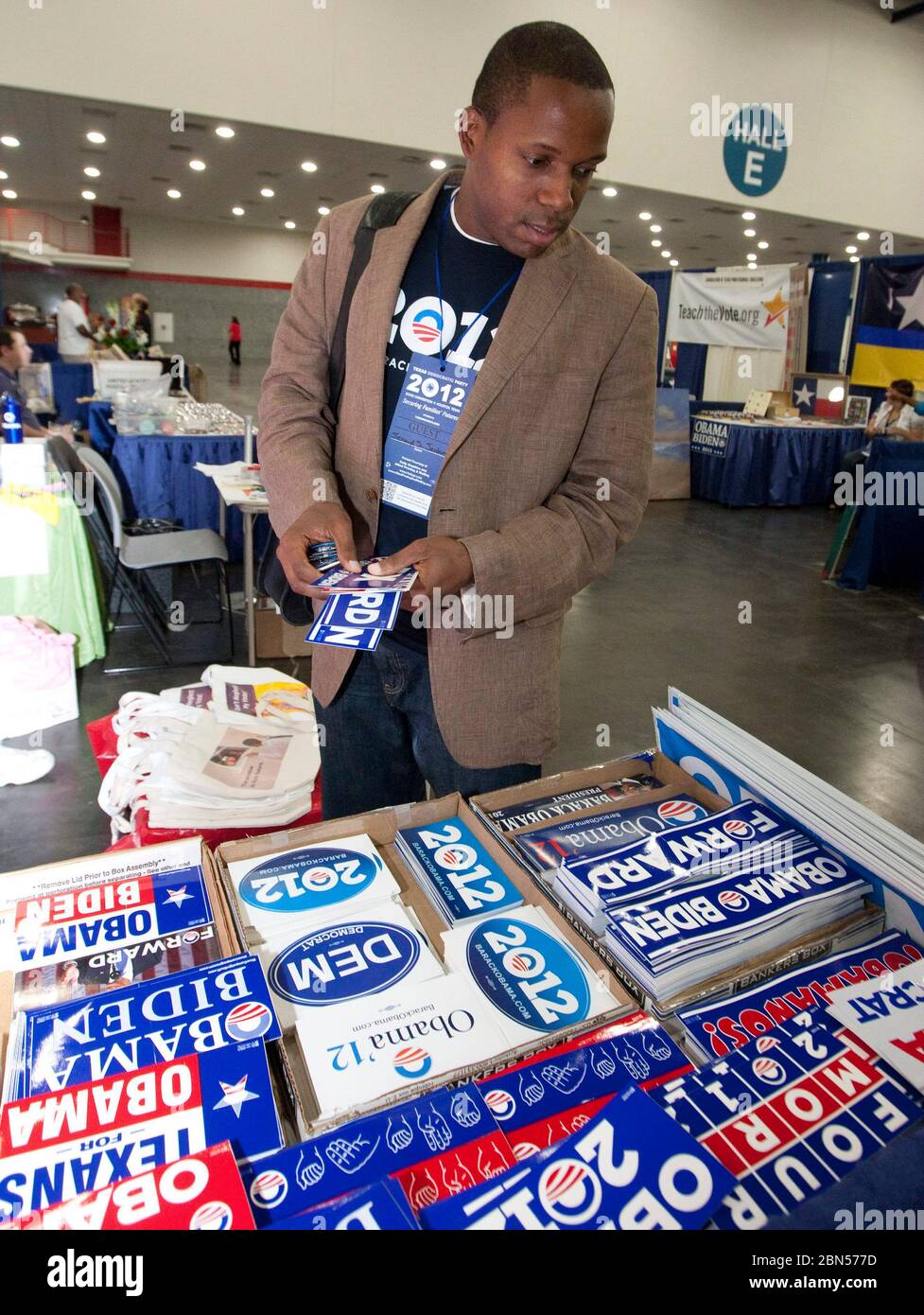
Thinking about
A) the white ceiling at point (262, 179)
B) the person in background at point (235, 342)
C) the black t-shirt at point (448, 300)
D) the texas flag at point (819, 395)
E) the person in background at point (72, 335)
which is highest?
the white ceiling at point (262, 179)

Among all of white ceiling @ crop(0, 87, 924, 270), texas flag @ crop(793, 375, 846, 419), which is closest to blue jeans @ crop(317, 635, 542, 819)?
white ceiling @ crop(0, 87, 924, 270)

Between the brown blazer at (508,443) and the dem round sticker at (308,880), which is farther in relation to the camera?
the brown blazer at (508,443)

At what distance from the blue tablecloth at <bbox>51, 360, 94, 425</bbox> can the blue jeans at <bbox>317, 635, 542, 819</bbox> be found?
31.0ft

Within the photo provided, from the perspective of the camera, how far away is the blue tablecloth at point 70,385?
937cm

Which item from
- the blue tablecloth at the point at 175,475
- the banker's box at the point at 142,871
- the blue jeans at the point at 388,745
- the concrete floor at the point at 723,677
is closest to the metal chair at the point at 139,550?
the concrete floor at the point at 723,677

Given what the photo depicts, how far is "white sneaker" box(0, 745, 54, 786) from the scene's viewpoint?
295cm

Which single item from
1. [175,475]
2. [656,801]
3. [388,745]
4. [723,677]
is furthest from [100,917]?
[175,475]

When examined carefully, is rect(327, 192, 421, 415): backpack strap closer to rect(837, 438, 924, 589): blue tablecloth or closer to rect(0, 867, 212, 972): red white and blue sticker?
rect(0, 867, 212, 972): red white and blue sticker

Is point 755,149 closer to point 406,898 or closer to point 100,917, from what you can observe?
point 406,898

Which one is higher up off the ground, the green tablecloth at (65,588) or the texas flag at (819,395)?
the texas flag at (819,395)

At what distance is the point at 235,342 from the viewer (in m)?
22.1

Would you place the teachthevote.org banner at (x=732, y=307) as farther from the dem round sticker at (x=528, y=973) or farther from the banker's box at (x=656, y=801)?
the dem round sticker at (x=528, y=973)

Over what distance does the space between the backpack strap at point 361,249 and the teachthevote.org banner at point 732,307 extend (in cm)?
970

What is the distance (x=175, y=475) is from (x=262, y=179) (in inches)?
379
